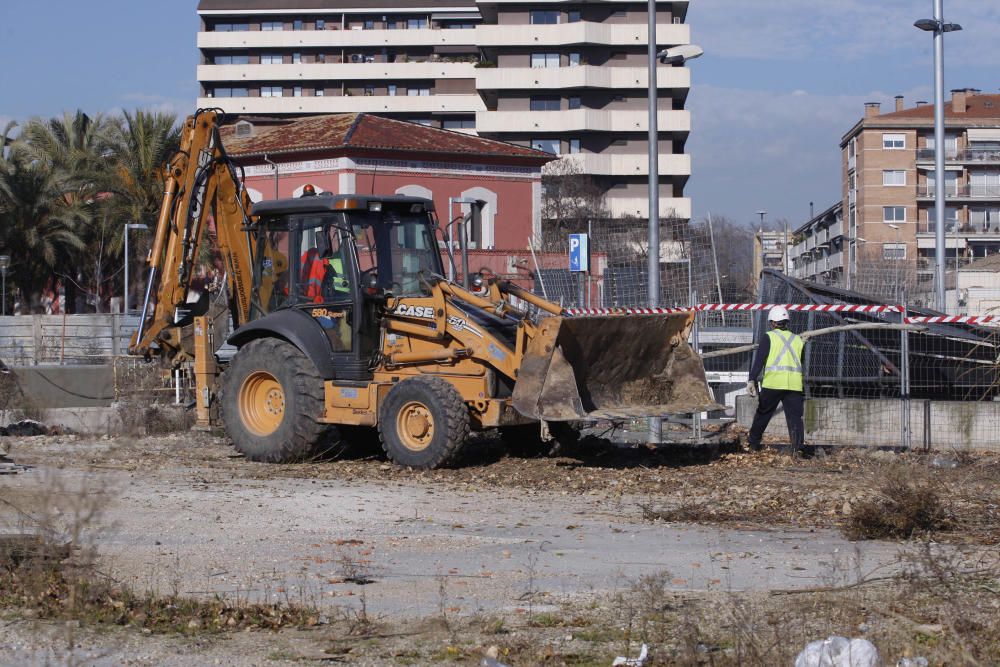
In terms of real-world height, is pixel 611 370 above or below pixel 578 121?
below

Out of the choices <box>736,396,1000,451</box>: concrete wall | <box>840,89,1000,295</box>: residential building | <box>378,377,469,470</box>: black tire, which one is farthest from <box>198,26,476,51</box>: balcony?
<box>378,377,469,470</box>: black tire

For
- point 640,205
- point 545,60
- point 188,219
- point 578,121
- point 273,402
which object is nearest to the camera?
point 273,402

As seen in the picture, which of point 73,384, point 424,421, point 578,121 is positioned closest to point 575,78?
point 578,121

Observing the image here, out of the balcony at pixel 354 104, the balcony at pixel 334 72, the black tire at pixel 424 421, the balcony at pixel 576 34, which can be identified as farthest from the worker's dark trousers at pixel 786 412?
the balcony at pixel 334 72

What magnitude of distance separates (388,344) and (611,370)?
2.37 m

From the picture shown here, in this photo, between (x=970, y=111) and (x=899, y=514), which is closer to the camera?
(x=899, y=514)

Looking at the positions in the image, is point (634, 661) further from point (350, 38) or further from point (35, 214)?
point (350, 38)

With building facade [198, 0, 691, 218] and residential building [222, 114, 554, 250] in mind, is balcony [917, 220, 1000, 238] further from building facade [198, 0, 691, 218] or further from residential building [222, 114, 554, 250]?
residential building [222, 114, 554, 250]

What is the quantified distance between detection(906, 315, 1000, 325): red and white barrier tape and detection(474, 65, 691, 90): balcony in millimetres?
59138

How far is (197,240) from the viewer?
51.2 ft

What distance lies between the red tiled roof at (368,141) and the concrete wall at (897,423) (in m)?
27.7

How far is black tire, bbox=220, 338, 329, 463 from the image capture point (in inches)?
550

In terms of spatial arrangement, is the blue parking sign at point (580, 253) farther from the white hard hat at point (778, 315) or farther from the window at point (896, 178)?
the window at point (896, 178)

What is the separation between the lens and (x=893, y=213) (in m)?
85.6
